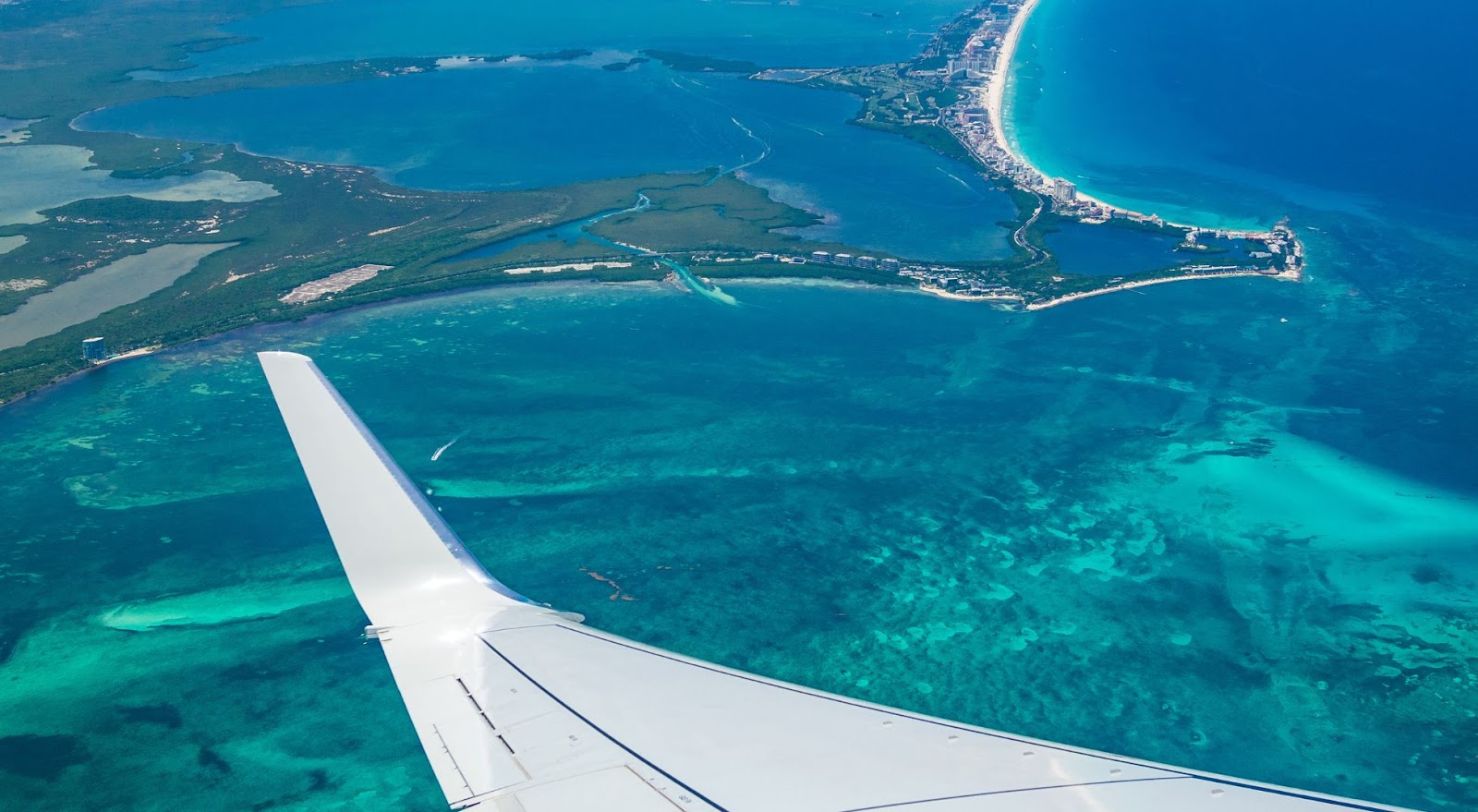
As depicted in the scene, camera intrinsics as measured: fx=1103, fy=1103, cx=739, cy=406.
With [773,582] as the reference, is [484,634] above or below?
above

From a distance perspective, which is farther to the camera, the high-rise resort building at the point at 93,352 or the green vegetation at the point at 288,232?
the green vegetation at the point at 288,232

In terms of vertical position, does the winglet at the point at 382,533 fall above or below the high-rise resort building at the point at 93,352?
above

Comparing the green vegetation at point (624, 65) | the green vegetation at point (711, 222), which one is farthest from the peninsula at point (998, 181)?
the green vegetation at point (624, 65)

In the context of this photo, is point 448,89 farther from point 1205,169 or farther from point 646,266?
point 1205,169

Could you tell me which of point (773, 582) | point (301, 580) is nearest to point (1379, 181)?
point (773, 582)

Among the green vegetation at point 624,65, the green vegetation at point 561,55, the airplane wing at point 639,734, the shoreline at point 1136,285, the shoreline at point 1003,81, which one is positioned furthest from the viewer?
the green vegetation at point 561,55

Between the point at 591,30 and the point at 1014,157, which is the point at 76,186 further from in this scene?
the point at 591,30

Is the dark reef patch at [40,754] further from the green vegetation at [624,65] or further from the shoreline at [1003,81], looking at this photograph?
the green vegetation at [624,65]
